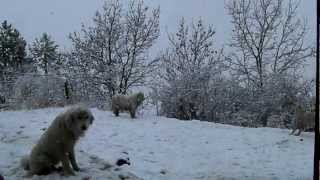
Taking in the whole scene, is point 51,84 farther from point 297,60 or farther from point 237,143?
point 237,143

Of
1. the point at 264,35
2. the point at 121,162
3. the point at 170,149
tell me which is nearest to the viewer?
the point at 121,162

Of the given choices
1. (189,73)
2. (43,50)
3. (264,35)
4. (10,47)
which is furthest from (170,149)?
(43,50)

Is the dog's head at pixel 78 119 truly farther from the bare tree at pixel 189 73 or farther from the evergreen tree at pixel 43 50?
the evergreen tree at pixel 43 50

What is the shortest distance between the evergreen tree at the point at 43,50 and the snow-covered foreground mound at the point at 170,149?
3488cm

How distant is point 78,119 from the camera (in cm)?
718

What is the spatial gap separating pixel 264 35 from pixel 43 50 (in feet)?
80.8

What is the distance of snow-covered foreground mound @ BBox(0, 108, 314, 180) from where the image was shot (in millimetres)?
8828

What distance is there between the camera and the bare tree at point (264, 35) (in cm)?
3352

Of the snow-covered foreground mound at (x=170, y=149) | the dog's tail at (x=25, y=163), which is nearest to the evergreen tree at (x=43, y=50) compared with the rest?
the snow-covered foreground mound at (x=170, y=149)

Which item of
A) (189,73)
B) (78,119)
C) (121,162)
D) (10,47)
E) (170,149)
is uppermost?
(10,47)

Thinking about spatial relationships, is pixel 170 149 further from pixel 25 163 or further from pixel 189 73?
pixel 189 73

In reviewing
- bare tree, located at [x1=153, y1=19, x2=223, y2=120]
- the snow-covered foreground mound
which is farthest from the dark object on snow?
bare tree, located at [x1=153, y1=19, x2=223, y2=120]

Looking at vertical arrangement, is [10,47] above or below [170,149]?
above

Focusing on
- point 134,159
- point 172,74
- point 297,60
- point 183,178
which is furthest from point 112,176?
point 297,60
